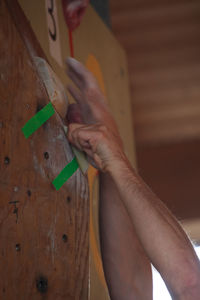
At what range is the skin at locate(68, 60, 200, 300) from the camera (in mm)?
722

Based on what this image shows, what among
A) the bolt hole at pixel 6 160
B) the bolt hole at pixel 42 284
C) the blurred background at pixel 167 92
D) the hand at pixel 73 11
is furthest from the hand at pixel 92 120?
the blurred background at pixel 167 92

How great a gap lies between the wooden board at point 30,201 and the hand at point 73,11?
0.47m

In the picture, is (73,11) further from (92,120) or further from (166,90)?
(166,90)

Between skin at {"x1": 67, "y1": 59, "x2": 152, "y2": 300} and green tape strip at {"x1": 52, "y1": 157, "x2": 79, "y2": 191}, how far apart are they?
0.48 feet

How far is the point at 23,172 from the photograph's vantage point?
74 centimetres

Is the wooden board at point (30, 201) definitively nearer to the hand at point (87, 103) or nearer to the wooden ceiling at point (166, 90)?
the hand at point (87, 103)

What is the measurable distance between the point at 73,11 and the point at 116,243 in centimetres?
64

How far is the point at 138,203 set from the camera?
77cm

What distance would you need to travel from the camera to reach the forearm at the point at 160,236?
2.36 ft

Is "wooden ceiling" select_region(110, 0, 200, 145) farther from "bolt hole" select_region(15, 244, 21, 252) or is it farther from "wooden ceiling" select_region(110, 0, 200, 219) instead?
"bolt hole" select_region(15, 244, 21, 252)

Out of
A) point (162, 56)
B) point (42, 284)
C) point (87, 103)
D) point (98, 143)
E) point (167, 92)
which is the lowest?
point (42, 284)

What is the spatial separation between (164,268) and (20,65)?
403 mm

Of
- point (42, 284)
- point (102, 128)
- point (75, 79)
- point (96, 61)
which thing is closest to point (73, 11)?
point (96, 61)

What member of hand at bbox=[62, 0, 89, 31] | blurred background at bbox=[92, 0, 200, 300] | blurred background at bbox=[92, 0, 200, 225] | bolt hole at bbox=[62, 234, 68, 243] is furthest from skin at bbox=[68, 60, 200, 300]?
blurred background at bbox=[92, 0, 200, 225]
